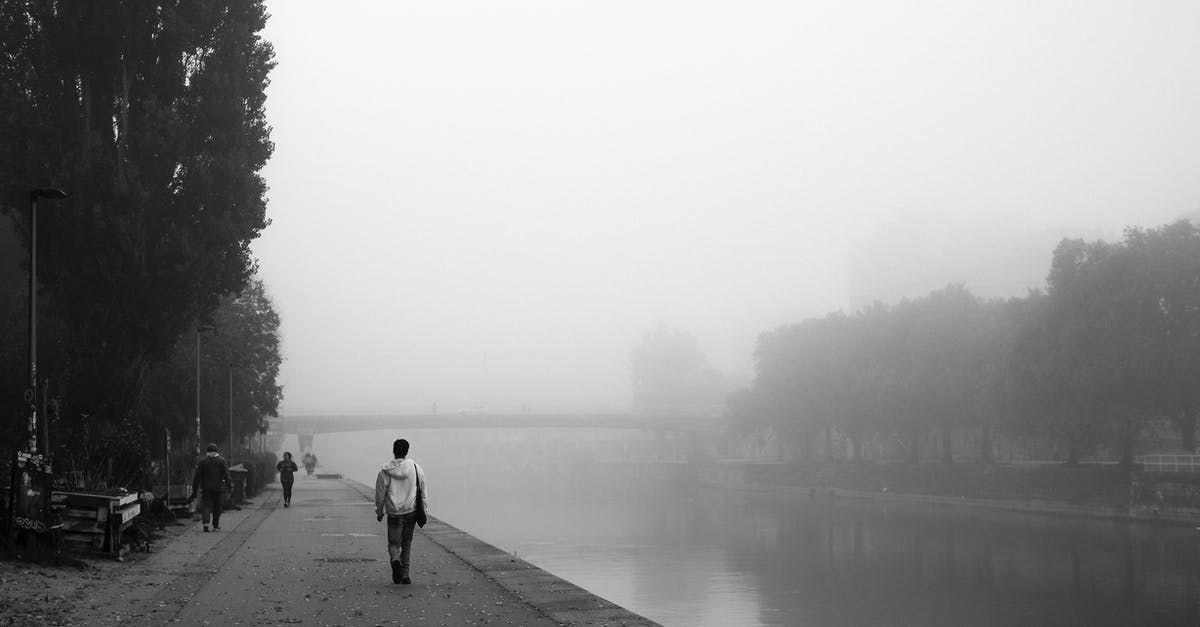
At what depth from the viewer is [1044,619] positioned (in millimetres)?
33188

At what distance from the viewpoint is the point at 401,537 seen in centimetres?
1875

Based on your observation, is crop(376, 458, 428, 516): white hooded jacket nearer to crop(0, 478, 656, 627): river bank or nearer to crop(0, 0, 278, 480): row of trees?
crop(0, 478, 656, 627): river bank

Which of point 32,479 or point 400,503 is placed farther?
point 32,479

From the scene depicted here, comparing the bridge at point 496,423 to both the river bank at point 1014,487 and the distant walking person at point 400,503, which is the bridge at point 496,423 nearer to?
the river bank at point 1014,487

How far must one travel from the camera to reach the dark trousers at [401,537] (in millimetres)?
18438

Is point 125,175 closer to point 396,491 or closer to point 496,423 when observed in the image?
point 396,491

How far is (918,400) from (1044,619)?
53510 mm

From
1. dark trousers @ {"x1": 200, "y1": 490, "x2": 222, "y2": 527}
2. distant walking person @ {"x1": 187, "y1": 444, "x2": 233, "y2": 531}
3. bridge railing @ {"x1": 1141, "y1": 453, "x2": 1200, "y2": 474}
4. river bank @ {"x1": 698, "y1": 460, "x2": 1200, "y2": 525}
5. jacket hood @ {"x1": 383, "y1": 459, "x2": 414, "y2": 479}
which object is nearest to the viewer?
jacket hood @ {"x1": 383, "y1": 459, "x2": 414, "y2": 479}

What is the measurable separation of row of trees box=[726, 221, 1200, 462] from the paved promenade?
146 feet

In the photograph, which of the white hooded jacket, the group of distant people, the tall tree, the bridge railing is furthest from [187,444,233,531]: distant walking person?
the bridge railing

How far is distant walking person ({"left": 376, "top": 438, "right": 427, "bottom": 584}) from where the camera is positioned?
18328 millimetres

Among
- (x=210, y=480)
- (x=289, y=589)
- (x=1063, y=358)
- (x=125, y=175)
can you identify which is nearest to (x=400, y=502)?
(x=289, y=589)

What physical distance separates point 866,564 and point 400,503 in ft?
109

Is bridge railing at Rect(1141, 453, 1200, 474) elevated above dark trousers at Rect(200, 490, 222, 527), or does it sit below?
below
